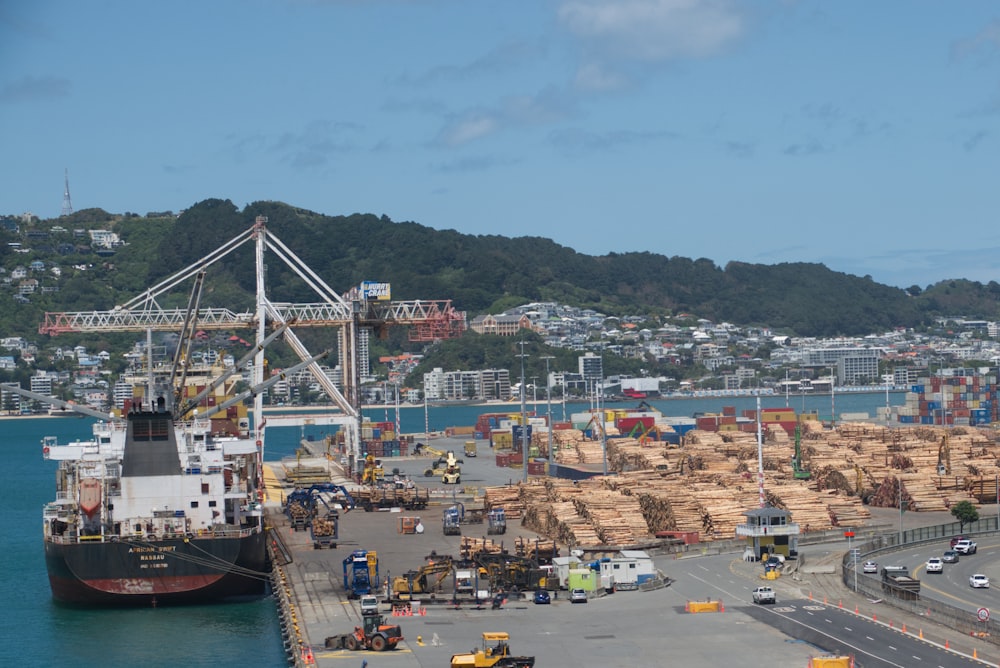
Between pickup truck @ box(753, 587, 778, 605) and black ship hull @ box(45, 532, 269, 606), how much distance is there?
20797mm

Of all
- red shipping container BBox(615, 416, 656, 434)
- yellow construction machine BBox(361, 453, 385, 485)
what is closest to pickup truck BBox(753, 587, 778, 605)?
yellow construction machine BBox(361, 453, 385, 485)

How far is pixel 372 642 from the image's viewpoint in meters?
47.1

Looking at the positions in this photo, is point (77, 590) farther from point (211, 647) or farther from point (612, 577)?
point (612, 577)

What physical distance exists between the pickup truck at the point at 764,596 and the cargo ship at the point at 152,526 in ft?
68.3

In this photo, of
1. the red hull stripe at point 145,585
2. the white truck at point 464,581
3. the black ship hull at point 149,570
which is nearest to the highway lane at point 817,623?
the white truck at point 464,581

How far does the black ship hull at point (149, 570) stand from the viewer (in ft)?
198

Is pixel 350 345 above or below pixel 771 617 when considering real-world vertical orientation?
above

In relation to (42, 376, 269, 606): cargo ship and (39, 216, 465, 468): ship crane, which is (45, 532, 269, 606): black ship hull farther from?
(39, 216, 465, 468): ship crane

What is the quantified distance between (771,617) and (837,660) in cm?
933

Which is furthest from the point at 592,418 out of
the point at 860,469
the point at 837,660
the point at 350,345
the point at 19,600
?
the point at 837,660

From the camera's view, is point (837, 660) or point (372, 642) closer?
point (837, 660)

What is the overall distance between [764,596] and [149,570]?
23.6m

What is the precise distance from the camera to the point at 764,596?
5391 cm

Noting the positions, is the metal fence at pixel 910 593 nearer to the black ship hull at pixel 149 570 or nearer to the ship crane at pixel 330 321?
the black ship hull at pixel 149 570
